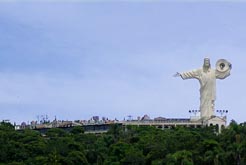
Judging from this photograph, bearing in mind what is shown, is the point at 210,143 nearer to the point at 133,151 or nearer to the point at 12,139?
the point at 133,151

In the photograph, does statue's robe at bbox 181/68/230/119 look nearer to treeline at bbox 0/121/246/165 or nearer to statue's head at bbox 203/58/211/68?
statue's head at bbox 203/58/211/68

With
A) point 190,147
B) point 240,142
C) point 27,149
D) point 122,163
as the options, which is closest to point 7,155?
point 27,149

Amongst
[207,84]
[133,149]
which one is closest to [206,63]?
[207,84]

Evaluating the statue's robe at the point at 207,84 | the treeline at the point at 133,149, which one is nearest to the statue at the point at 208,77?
the statue's robe at the point at 207,84

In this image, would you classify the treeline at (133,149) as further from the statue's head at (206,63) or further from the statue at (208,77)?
the statue's head at (206,63)

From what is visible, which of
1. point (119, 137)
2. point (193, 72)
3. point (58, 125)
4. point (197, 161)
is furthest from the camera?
point (58, 125)

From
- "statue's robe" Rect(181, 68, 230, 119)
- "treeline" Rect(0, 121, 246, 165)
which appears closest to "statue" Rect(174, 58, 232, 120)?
"statue's robe" Rect(181, 68, 230, 119)

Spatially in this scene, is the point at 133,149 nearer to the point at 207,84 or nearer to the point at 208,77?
the point at 207,84
